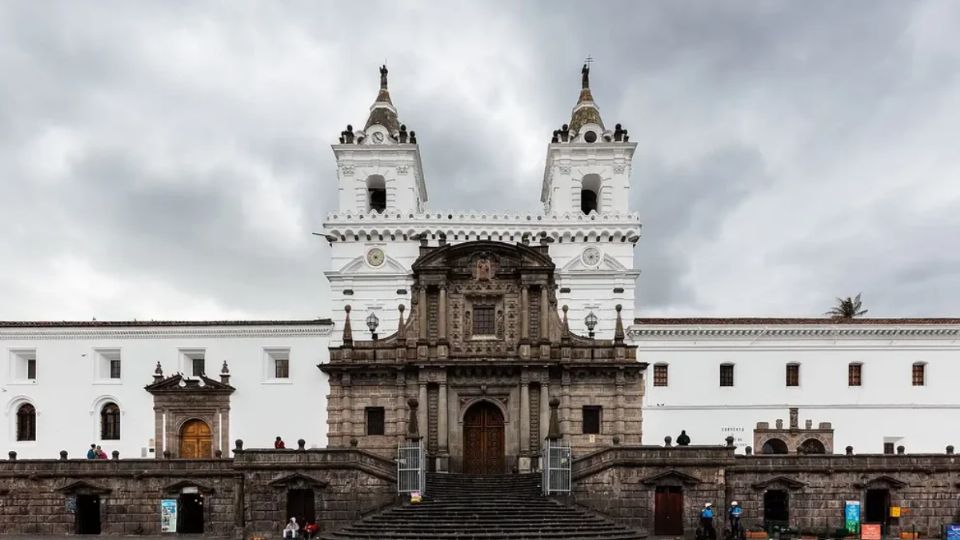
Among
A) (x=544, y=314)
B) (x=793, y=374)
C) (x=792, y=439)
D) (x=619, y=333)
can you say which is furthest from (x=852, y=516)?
(x=544, y=314)

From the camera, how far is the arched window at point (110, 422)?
126ft

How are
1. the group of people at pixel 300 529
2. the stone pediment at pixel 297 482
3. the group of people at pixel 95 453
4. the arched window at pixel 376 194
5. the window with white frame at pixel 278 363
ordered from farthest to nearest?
the arched window at pixel 376 194 → the window with white frame at pixel 278 363 → the group of people at pixel 95 453 → the stone pediment at pixel 297 482 → the group of people at pixel 300 529

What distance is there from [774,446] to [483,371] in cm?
1488

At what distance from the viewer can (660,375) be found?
39.7 m

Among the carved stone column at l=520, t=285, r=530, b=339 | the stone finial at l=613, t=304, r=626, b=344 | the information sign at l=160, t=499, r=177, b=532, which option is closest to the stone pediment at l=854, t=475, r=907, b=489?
the stone finial at l=613, t=304, r=626, b=344

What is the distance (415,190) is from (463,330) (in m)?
8.38

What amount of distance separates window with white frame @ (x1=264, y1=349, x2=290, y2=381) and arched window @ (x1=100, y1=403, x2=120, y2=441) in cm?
753

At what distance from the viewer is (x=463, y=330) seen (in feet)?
128

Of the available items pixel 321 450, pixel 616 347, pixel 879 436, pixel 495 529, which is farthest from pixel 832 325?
pixel 321 450

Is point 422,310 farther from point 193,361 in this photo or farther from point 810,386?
point 810,386

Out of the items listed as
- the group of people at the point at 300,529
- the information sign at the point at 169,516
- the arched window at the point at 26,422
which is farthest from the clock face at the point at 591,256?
the arched window at the point at 26,422

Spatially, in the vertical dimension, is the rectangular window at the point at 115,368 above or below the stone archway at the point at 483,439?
above

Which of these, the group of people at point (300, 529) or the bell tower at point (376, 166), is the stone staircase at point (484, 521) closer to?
the group of people at point (300, 529)

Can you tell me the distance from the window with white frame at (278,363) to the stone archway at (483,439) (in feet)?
30.6
